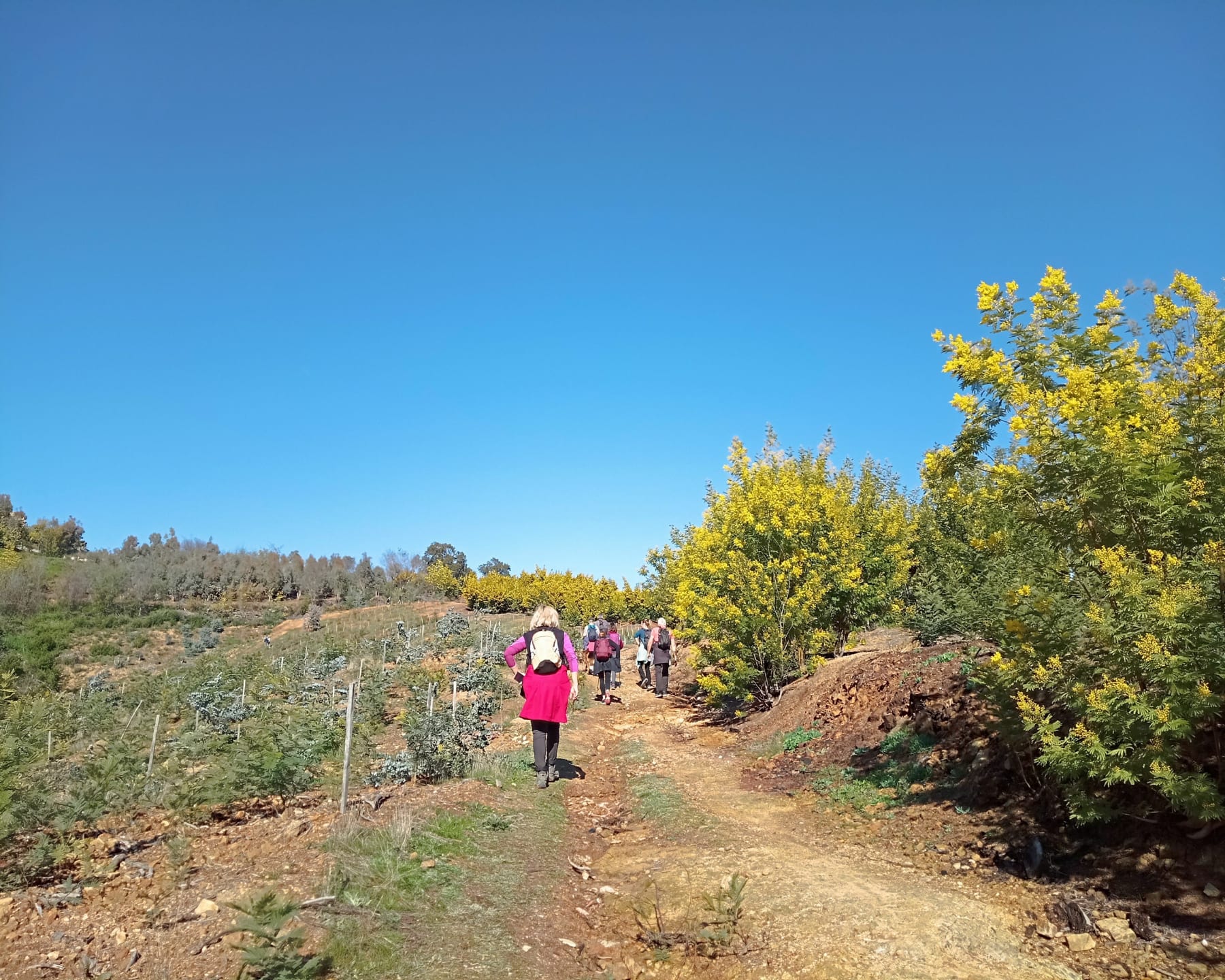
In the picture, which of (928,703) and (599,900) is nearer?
(599,900)

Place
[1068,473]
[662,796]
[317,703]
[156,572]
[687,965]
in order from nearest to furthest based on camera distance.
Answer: [687,965] < [1068,473] < [662,796] < [317,703] < [156,572]

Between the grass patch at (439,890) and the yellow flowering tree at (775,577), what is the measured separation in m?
7.26

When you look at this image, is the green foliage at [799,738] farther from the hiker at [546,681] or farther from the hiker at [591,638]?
the hiker at [591,638]

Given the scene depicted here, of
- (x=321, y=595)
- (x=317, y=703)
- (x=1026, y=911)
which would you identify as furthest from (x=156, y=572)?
(x=1026, y=911)

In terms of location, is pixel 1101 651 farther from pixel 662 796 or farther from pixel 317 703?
pixel 317 703

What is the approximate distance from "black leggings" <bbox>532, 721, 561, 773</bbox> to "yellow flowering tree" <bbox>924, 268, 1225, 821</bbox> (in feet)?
15.1

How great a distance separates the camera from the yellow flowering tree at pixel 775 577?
1329 cm

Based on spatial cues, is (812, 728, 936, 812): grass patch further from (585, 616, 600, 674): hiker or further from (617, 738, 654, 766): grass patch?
(585, 616, 600, 674): hiker

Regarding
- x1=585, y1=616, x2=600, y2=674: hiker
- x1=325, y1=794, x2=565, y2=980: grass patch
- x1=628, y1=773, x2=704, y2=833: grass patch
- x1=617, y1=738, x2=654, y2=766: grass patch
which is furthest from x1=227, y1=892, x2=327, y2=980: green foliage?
x1=585, y1=616, x2=600, y2=674: hiker

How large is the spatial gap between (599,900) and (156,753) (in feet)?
29.2

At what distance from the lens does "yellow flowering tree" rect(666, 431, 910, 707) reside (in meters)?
13.3

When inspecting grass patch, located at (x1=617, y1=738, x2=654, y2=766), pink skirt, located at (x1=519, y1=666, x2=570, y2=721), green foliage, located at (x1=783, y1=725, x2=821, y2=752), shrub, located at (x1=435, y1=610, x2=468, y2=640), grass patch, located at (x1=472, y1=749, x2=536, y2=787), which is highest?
shrub, located at (x1=435, y1=610, x2=468, y2=640)

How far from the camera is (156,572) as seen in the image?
189 ft

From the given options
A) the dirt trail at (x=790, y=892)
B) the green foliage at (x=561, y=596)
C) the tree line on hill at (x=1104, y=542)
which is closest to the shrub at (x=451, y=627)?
the green foliage at (x=561, y=596)
